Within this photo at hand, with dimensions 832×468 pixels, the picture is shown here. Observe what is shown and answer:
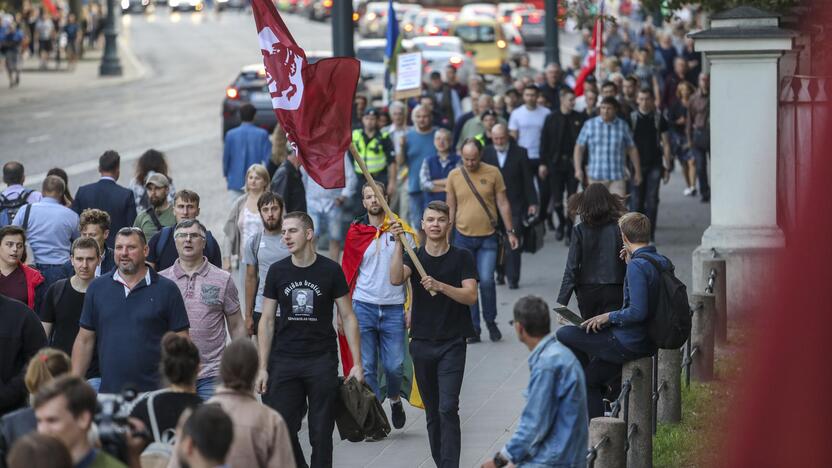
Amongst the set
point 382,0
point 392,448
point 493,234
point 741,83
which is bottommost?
point 392,448

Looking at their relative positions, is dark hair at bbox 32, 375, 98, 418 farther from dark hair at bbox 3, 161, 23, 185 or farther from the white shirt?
the white shirt

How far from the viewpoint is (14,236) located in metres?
8.73

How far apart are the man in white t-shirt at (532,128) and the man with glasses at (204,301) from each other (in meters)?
9.93

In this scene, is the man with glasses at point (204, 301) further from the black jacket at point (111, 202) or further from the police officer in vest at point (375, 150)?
the police officer in vest at point (375, 150)

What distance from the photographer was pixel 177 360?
17.9 feet

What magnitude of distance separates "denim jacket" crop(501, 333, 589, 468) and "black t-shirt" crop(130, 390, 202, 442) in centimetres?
124

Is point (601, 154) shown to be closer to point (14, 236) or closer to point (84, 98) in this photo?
point (14, 236)

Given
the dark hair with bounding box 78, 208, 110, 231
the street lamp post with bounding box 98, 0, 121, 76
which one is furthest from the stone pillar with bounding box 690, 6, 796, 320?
the street lamp post with bounding box 98, 0, 121, 76

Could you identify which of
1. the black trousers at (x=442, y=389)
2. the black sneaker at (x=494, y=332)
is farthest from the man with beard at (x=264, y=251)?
the black sneaker at (x=494, y=332)

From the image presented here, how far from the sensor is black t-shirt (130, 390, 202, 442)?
5410 mm

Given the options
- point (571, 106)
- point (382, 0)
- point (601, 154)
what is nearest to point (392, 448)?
point (601, 154)

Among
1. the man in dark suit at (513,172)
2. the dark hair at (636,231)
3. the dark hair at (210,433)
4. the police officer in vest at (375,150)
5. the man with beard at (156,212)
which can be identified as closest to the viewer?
the dark hair at (210,433)

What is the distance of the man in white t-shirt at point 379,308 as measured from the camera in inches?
370

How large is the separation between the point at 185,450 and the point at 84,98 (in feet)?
124
